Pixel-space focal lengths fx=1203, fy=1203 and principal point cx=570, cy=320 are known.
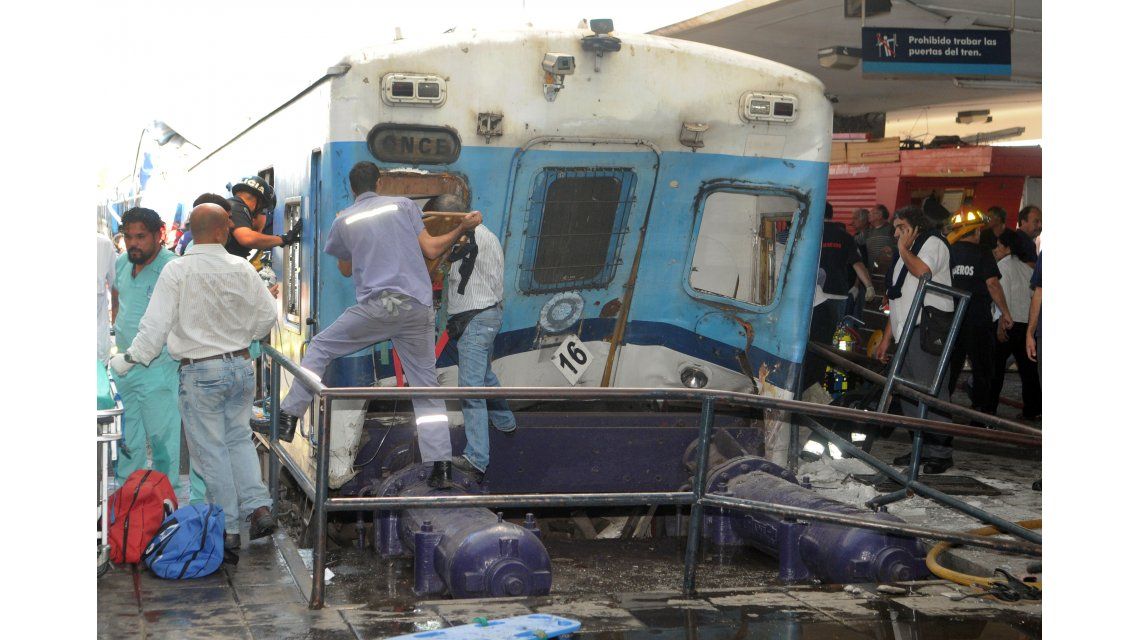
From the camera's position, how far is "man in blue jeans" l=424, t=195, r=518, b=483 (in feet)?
21.8

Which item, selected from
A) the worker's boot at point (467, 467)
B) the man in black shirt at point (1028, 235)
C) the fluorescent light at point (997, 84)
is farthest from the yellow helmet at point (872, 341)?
the worker's boot at point (467, 467)

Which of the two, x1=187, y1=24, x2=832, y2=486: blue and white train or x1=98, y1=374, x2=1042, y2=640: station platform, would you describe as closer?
x1=98, y1=374, x2=1042, y2=640: station platform

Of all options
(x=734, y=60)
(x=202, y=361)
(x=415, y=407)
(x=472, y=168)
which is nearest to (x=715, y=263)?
(x=734, y=60)

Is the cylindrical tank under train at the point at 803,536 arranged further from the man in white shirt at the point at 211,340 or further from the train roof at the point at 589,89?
the man in white shirt at the point at 211,340

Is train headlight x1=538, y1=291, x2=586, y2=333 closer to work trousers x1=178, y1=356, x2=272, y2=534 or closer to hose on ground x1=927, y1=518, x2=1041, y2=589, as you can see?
work trousers x1=178, y1=356, x2=272, y2=534

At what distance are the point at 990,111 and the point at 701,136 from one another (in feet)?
47.0

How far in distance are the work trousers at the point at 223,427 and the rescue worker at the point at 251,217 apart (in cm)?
125

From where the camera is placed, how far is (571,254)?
696cm

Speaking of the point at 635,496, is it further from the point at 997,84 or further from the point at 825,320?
the point at 997,84

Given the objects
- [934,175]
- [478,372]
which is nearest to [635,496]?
[478,372]

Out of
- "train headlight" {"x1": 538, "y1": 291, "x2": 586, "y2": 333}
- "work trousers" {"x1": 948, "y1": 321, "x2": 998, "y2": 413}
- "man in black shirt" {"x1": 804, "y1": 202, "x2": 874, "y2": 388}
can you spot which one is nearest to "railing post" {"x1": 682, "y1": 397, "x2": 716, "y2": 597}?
"train headlight" {"x1": 538, "y1": 291, "x2": 586, "y2": 333}

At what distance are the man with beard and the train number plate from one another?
7.78 ft

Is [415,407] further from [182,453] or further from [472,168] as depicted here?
[182,453]

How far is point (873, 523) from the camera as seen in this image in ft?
16.8
